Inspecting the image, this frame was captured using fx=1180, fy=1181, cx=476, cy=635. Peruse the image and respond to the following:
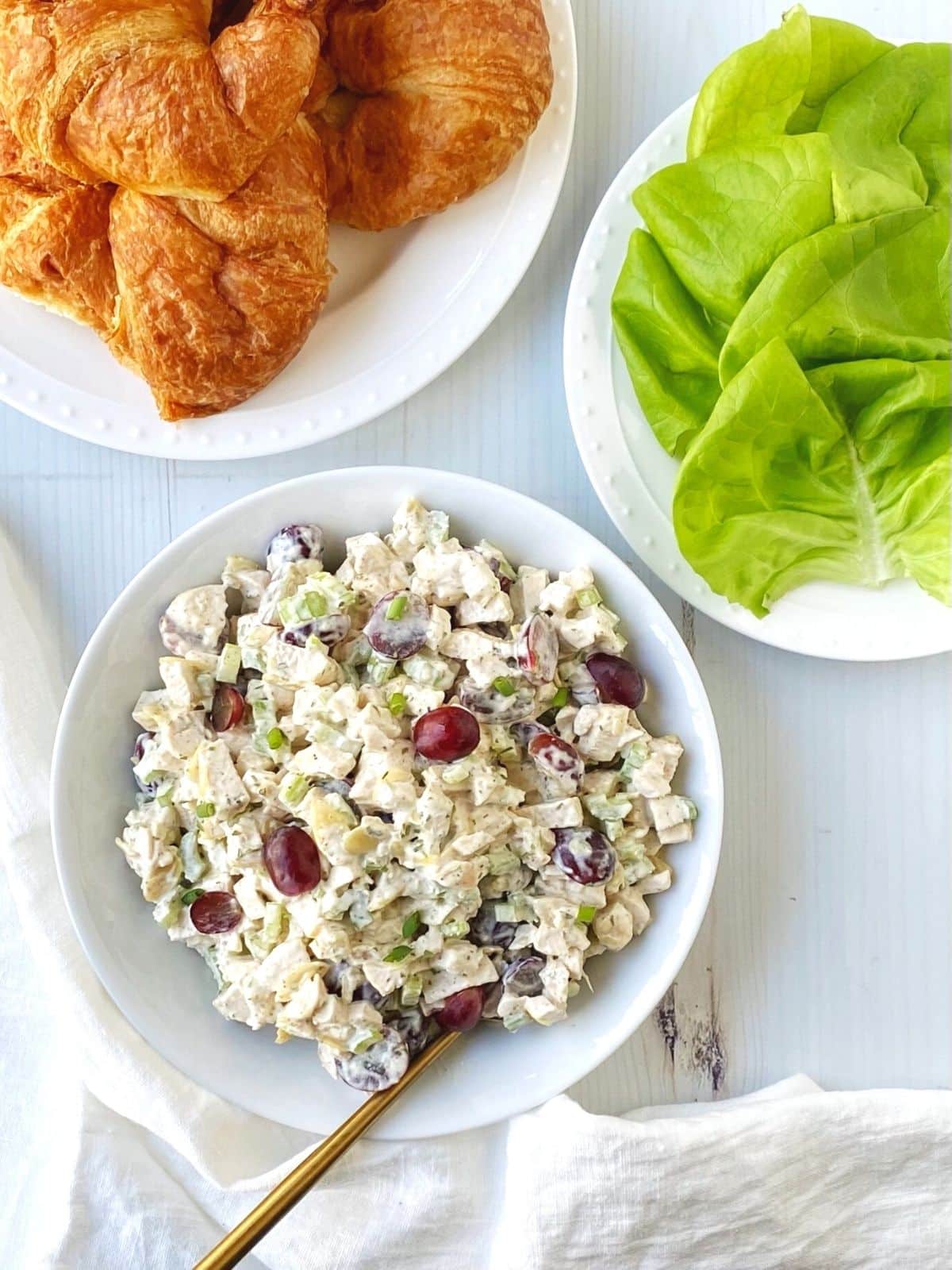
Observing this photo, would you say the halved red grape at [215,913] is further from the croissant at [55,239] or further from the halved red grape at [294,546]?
the croissant at [55,239]

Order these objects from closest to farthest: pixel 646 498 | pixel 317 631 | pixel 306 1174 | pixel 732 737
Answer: pixel 306 1174 → pixel 317 631 → pixel 646 498 → pixel 732 737

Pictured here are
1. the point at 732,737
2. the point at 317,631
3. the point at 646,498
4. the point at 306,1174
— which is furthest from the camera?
the point at 732,737

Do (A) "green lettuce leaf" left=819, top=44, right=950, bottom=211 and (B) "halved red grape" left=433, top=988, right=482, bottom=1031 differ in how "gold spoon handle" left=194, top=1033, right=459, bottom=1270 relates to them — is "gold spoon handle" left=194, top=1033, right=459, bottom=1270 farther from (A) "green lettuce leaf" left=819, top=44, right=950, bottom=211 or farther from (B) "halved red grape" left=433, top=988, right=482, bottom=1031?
(A) "green lettuce leaf" left=819, top=44, right=950, bottom=211

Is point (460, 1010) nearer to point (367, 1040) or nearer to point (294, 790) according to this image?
point (367, 1040)

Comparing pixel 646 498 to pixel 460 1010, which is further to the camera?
pixel 646 498

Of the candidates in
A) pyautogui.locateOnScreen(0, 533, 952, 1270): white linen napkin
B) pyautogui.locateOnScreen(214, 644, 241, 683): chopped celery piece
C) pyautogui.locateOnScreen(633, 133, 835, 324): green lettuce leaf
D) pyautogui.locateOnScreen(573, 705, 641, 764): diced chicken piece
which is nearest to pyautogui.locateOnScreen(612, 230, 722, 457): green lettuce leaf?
pyautogui.locateOnScreen(633, 133, 835, 324): green lettuce leaf

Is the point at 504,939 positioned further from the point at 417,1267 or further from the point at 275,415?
the point at 275,415

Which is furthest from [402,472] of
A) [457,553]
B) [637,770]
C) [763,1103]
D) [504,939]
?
[763,1103]

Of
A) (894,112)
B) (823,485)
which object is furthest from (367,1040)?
(894,112)

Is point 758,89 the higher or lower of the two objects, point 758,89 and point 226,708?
the higher
